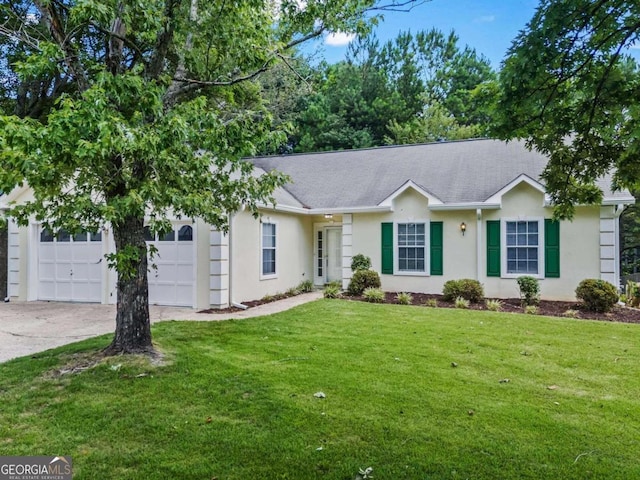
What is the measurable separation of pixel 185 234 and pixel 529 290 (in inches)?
332

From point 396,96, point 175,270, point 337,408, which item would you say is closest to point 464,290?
point 175,270

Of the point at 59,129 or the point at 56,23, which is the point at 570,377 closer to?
the point at 59,129

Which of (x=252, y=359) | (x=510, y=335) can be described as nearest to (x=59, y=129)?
(x=252, y=359)

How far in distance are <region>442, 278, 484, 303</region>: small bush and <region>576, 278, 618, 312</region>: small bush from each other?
2.21m

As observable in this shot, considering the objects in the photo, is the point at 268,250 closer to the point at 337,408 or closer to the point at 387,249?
the point at 387,249

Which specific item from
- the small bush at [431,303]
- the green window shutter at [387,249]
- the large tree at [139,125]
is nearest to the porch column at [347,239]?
the green window shutter at [387,249]

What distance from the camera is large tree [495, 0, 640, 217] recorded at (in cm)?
294

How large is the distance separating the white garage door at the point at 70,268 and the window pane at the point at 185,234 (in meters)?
2.41

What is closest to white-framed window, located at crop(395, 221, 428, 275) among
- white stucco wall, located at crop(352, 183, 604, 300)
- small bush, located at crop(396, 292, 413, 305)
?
white stucco wall, located at crop(352, 183, 604, 300)

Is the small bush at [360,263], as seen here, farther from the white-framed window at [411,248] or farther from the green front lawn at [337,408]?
the green front lawn at [337,408]

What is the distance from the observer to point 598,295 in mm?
9406

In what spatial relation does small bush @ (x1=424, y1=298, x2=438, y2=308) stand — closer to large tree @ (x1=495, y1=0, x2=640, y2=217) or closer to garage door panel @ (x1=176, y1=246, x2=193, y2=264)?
garage door panel @ (x1=176, y1=246, x2=193, y2=264)

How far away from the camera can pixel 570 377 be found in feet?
16.7

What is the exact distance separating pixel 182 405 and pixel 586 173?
14.6ft
